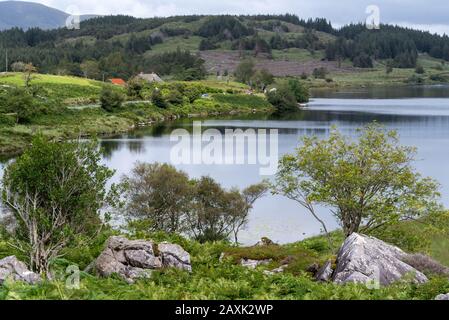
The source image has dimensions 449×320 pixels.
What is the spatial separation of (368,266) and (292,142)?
2630 inches

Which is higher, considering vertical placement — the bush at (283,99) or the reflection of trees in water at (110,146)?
the bush at (283,99)

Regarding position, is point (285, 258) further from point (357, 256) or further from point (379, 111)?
point (379, 111)

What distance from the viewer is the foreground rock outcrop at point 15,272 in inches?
608

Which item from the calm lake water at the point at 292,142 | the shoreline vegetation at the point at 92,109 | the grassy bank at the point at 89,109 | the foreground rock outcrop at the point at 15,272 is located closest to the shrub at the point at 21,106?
the shoreline vegetation at the point at 92,109

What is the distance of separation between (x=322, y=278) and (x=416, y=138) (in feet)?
232

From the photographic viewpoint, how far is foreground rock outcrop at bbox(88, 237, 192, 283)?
1841 cm

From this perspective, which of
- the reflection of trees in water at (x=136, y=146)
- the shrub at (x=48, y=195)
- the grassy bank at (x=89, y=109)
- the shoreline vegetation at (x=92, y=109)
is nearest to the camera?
the shrub at (x=48, y=195)

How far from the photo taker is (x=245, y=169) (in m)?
60.2

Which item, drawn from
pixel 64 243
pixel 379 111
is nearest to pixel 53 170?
pixel 64 243

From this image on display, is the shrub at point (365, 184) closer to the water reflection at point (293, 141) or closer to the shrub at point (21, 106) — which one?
the water reflection at point (293, 141)

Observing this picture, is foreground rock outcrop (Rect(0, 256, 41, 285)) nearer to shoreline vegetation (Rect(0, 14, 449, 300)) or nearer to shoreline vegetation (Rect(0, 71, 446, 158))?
shoreline vegetation (Rect(0, 14, 449, 300))

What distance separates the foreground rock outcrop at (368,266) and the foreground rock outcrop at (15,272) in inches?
334

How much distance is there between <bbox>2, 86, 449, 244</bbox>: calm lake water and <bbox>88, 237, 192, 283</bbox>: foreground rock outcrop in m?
19.4

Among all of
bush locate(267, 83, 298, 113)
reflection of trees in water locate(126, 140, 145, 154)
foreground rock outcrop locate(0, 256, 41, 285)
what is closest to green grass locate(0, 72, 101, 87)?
bush locate(267, 83, 298, 113)
